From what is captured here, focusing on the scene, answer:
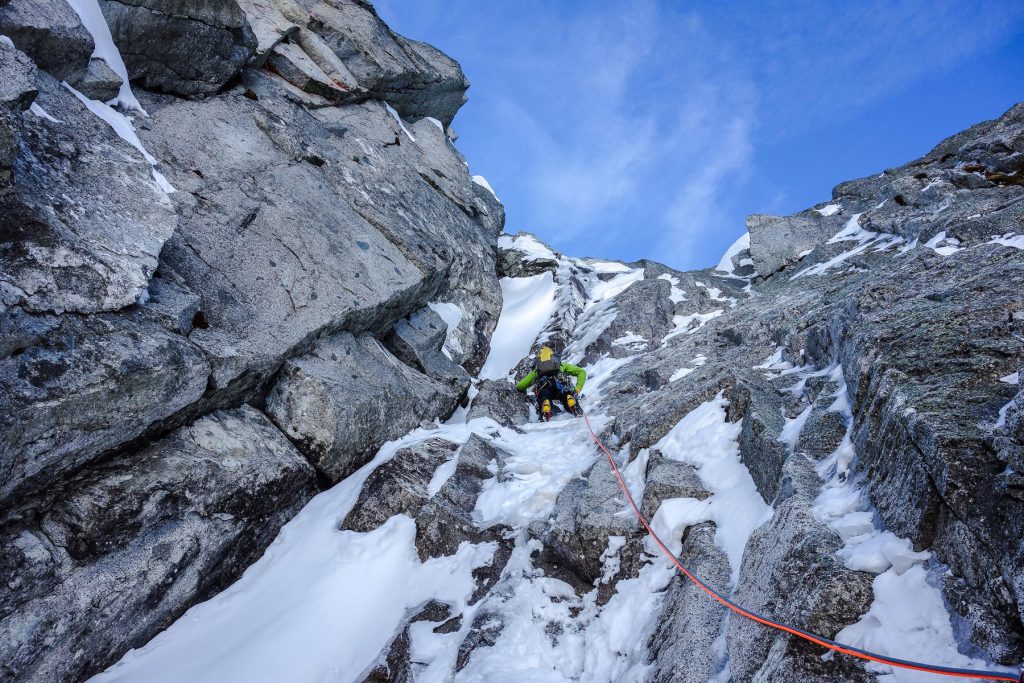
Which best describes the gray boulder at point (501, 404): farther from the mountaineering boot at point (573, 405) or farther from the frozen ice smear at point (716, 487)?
the frozen ice smear at point (716, 487)

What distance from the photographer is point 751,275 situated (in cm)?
2072

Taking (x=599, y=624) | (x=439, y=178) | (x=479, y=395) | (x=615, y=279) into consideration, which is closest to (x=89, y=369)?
(x=599, y=624)

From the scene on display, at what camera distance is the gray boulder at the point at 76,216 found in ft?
21.8

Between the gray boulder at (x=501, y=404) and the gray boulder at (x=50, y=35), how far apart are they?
377 inches

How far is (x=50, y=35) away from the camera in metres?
9.25

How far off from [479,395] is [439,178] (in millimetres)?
9420

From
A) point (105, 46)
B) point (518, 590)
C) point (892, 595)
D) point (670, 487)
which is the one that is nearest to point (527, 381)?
point (670, 487)

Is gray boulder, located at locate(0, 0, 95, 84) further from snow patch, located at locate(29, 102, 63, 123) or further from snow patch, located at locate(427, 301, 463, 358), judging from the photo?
snow patch, located at locate(427, 301, 463, 358)

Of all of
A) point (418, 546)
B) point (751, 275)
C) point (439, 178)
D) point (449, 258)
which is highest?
point (751, 275)

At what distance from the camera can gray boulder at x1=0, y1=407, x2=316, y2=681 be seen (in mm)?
6047

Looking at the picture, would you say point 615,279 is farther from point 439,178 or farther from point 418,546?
point 418,546

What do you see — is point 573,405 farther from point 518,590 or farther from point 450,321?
point 518,590

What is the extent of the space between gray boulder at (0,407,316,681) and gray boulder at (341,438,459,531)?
3.89 ft

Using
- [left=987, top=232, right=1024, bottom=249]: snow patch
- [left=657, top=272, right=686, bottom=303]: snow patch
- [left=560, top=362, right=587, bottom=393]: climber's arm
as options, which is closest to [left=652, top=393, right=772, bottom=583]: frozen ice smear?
[left=987, top=232, right=1024, bottom=249]: snow patch
